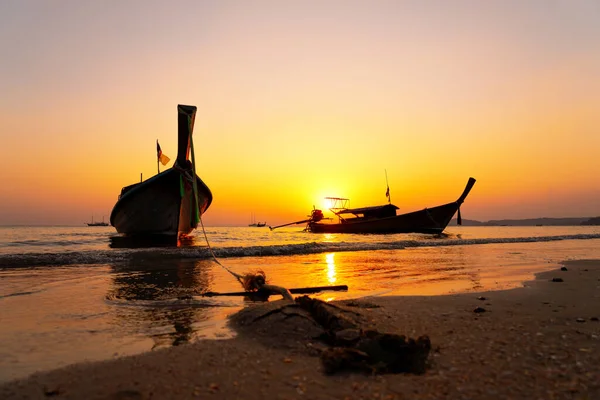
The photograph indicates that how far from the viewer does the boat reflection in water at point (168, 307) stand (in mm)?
5121

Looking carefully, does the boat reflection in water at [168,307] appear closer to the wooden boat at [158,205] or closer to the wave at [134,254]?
the wave at [134,254]

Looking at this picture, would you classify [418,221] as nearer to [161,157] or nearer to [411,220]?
[411,220]

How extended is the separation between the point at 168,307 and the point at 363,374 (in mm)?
4604

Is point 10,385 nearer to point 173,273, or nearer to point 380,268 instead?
point 173,273

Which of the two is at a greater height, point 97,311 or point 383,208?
point 383,208

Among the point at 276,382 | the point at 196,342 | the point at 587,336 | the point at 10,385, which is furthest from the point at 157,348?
the point at 587,336

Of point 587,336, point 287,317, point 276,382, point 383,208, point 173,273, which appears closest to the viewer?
point 276,382

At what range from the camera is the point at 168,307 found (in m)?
6.91

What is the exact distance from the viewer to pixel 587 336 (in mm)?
4328

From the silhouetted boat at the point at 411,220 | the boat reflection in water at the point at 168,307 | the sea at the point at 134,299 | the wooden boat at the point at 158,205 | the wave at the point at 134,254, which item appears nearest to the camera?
the sea at the point at 134,299

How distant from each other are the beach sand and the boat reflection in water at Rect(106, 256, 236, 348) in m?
0.50

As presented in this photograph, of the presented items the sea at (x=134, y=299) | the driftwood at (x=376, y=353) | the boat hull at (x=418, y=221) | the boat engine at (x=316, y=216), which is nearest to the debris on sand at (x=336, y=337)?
the driftwood at (x=376, y=353)

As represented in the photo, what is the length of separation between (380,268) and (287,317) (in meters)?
9.23

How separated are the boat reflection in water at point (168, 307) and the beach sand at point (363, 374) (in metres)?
0.50
